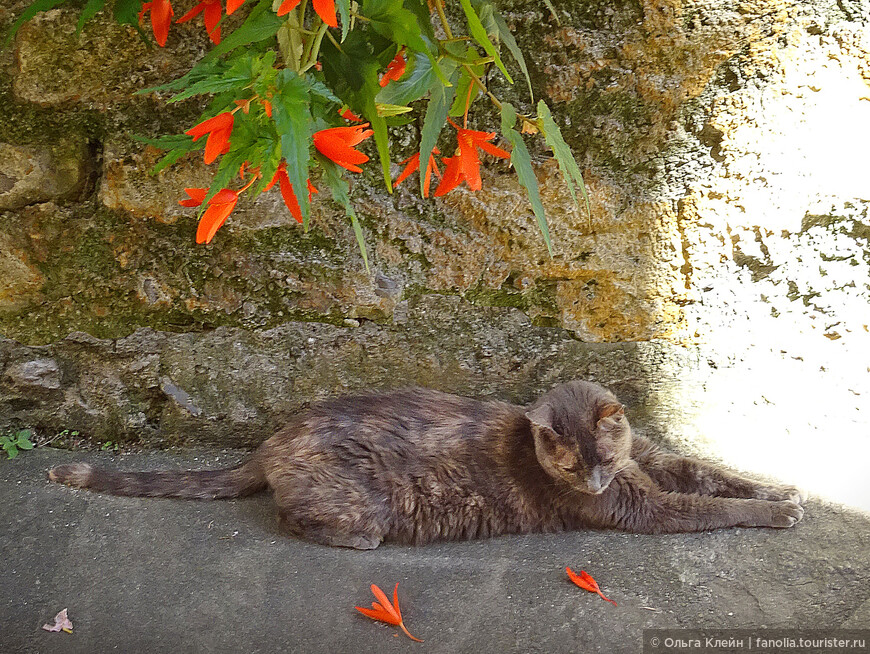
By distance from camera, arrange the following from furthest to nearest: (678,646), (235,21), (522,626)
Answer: (235,21), (522,626), (678,646)

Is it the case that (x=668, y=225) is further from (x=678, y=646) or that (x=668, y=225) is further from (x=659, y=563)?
(x=678, y=646)

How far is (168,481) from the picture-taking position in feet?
6.30

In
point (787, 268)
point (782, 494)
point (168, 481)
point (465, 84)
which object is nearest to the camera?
point (465, 84)

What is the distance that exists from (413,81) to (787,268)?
1.39m

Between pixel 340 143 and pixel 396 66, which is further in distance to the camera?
pixel 396 66

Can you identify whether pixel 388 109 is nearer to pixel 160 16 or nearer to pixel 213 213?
pixel 213 213

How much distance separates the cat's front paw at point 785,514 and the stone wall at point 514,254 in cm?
28

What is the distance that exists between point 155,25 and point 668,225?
1373mm

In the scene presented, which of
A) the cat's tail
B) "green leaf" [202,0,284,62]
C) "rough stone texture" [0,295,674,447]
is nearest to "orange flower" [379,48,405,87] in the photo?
"green leaf" [202,0,284,62]

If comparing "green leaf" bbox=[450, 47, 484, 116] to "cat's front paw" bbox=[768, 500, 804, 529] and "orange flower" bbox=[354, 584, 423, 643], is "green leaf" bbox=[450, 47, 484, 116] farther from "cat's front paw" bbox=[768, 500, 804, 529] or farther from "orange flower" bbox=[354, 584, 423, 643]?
"cat's front paw" bbox=[768, 500, 804, 529]

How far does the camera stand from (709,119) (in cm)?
192

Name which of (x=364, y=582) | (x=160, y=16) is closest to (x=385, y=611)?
(x=364, y=582)

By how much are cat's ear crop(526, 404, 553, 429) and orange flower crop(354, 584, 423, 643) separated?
0.55 m

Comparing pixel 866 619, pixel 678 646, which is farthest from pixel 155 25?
pixel 866 619
